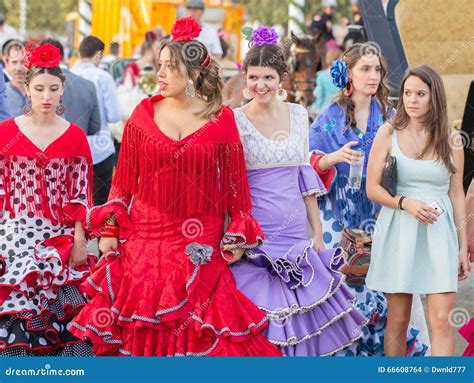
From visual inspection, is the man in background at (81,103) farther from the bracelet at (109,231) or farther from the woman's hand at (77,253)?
the bracelet at (109,231)

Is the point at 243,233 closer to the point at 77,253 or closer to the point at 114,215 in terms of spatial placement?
the point at 114,215

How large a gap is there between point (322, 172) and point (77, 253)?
57.6 inches

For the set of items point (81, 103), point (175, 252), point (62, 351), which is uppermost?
point (81, 103)

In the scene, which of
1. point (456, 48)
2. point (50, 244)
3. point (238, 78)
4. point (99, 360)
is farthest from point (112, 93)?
point (99, 360)

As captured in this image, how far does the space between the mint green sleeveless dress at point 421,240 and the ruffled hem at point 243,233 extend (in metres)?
0.80

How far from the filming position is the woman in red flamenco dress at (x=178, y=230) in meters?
4.95

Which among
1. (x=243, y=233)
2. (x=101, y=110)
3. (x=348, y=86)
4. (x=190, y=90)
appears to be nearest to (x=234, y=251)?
(x=243, y=233)

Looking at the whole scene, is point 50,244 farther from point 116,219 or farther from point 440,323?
point 440,323

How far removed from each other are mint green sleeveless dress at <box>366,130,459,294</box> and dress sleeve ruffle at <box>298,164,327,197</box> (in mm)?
421

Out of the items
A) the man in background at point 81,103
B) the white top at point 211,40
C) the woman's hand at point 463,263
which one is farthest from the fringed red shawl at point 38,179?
the white top at point 211,40

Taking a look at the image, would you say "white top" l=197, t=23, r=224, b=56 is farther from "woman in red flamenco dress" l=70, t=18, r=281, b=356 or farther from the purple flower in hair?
"woman in red flamenco dress" l=70, t=18, r=281, b=356

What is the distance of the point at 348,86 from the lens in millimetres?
6363

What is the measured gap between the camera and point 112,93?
30.6ft

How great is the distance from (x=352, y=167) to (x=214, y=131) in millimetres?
1400
